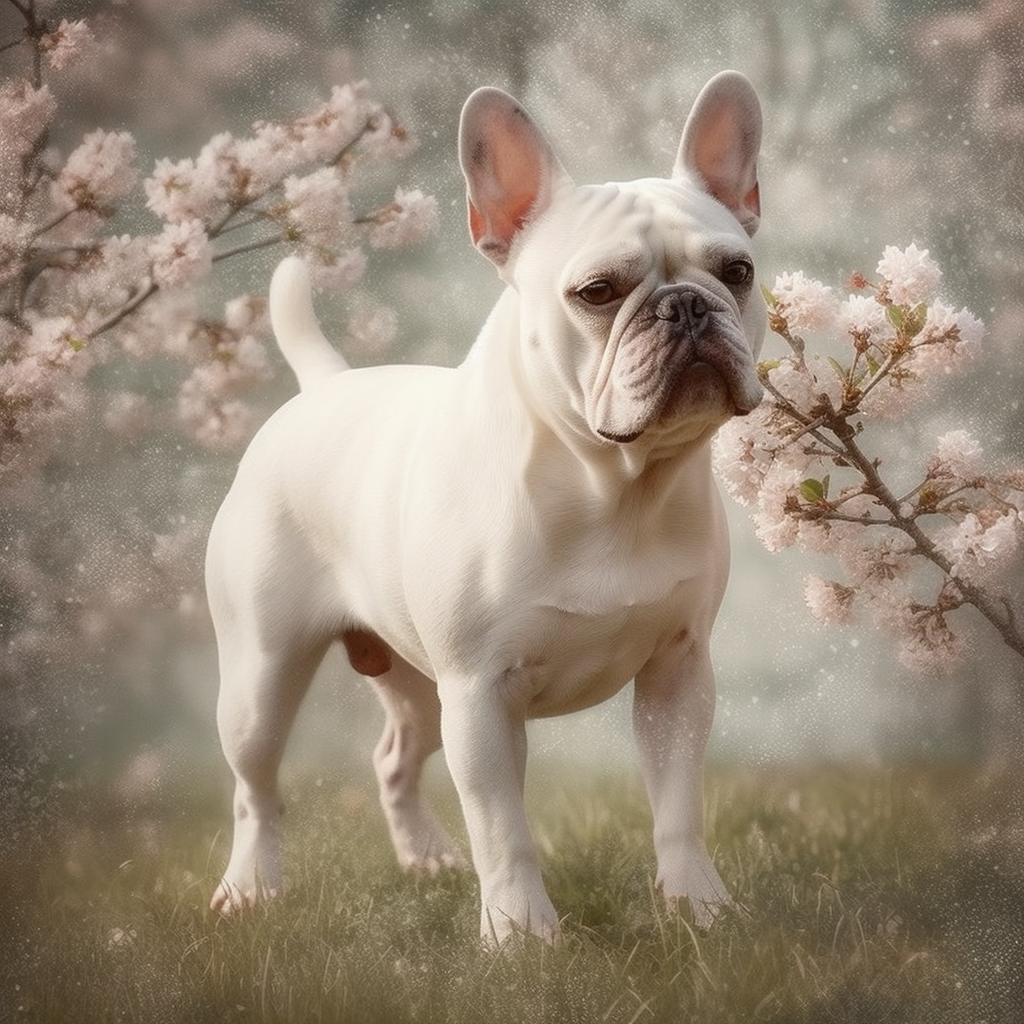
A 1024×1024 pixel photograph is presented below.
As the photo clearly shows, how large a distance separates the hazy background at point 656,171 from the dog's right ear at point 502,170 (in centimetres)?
66

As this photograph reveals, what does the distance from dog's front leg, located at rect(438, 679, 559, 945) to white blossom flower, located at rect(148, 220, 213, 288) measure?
0.80 m

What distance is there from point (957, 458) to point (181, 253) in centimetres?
90

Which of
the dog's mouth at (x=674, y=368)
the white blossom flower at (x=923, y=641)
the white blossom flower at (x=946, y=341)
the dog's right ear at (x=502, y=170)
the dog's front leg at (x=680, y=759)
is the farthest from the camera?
the white blossom flower at (x=923, y=641)

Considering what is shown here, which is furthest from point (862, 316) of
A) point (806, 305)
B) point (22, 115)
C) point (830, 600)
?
point (22, 115)

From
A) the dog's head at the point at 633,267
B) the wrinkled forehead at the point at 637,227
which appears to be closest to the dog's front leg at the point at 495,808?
the dog's head at the point at 633,267

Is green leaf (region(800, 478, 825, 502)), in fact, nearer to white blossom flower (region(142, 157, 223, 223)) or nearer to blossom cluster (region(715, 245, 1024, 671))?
blossom cluster (region(715, 245, 1024, 671))

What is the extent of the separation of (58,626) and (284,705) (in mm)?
492

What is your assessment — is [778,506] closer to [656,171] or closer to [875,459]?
[875,459]

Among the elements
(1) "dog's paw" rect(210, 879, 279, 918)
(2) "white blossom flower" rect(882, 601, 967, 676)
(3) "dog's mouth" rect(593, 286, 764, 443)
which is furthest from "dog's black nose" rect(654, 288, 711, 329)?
(1) "dog's paw" rect(210, 879, 279, 918)

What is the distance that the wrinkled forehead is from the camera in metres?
1.27

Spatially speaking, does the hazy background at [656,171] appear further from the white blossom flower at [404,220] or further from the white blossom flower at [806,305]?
the white blossom flower at [806,305]

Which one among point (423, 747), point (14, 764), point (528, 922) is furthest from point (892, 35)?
point (14, 764)

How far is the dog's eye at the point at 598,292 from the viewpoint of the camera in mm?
1270

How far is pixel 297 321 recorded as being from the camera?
177 cm
